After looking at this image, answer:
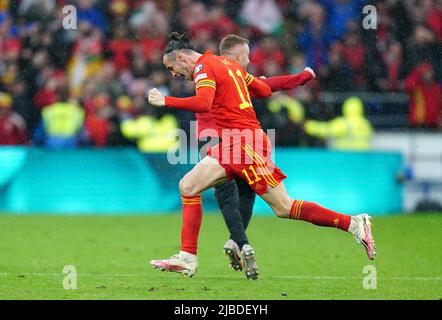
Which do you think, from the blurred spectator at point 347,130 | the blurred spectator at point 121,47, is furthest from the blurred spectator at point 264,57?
the blurred spectator at point 121,47

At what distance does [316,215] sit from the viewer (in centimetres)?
848

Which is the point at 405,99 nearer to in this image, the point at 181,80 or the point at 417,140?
the point at 417,140

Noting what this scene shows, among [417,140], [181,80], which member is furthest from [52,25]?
[417,140]

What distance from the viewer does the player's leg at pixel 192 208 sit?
837 cm

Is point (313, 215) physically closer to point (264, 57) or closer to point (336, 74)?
point (264, 57)

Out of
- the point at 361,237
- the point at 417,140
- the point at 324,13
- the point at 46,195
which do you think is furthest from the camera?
the point at 324,13

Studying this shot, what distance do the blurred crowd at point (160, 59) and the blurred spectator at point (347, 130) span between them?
17cm

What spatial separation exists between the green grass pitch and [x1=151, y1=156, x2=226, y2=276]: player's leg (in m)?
0.16

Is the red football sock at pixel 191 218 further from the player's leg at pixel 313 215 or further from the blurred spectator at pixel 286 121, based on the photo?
the blurred spectator at pixel 286 121

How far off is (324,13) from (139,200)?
15.1ft

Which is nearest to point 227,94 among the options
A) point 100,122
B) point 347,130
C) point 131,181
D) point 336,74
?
point 131,181

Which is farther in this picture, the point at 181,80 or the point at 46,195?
the point at 181,80

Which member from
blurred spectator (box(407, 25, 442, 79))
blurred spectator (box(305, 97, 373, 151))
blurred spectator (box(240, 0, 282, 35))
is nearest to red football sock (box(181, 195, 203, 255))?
blurred spectator (box(305, 97, 373, 151))

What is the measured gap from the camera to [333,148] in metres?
16.1
